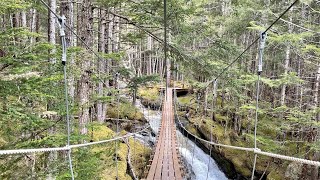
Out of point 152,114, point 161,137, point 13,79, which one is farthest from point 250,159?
point 13,79

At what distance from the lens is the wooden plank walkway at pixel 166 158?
4651mm

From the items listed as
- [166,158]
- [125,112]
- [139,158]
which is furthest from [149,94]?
[166,158]

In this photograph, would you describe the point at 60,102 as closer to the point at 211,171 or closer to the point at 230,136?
the point at 211,171

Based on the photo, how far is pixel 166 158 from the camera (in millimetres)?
5523

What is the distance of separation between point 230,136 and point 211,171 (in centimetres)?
141

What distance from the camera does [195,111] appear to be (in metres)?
11.6

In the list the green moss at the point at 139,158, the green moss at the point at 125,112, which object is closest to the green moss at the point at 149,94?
the green moss at the point at 125,112

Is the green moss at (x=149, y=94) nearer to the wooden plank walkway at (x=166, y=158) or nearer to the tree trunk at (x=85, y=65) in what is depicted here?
the wooden plank walkway at (x=166, y=158)

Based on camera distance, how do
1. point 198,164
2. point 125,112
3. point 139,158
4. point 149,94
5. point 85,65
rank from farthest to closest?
1. point 149,94
2. point 125,112
3. point 198,164
4. point 139,158
5. point 85,65

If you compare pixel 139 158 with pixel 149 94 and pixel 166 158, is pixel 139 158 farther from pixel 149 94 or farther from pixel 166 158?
pixel 149 94

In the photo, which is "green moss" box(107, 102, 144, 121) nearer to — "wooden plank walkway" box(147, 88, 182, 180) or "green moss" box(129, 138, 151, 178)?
"wooden plank walkway" box(147, 88, 182, 180)

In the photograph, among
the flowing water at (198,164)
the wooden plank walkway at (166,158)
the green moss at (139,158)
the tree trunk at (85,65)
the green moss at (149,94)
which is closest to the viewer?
the tree trunk at (85,65)

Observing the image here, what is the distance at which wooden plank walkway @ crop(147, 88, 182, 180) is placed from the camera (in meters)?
4.65

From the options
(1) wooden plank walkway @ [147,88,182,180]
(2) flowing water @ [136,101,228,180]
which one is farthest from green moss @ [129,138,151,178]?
Result: (2) flowing water @ [136,101,228,180]
